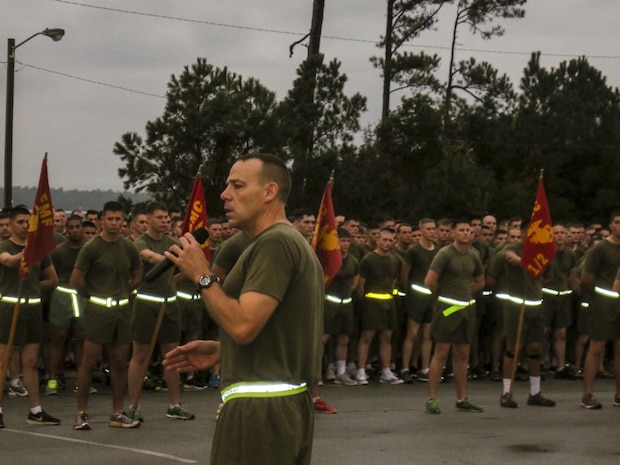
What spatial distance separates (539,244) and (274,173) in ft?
31.9

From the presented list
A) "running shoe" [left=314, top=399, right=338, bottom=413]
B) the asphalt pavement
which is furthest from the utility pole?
"running shoe" [left=314, top=399, right=338, bottom=413]

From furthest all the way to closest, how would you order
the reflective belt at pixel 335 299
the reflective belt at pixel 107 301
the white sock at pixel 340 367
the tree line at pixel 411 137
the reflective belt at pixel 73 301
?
the tree line at pixel 411 137 < the white sock at pixel 340 367 < the reflective belt at pixel 335 299 < the reflective belt at pixel 73 301 < the reflective belt at pixel 107 301

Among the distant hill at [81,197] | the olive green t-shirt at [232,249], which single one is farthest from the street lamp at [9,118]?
the olive green t-shirt at [232,249]

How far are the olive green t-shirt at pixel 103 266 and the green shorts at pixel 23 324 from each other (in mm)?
735

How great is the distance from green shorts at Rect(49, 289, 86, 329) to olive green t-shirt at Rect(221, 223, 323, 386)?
10.7 metres

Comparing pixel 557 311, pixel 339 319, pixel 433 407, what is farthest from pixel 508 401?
pixel 557 311

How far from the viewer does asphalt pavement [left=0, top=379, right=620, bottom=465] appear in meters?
11.0

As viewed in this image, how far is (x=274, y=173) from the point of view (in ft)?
19.1

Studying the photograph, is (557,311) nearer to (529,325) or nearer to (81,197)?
(529,325)

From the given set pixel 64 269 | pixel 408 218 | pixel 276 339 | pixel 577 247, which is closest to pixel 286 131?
pixel 408 218

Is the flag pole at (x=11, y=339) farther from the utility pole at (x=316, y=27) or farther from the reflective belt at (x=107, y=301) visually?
the utility pole at (x=316, y=27)

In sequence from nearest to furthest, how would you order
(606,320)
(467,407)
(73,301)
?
(467,407) < (606,320) < (73,301)

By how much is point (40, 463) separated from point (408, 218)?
23235 millimetres

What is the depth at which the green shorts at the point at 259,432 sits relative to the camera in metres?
5.62
